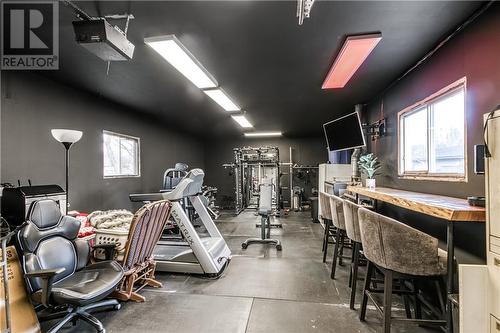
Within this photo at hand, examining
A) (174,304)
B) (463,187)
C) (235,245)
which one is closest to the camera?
(463,187)

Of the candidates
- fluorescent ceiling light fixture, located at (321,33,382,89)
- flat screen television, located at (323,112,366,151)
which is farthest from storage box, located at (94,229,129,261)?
flat screen television, located at (323,112,366,151)

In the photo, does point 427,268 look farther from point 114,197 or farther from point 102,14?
point 114,197

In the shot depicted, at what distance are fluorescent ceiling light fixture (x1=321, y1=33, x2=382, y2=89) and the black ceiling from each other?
8cm

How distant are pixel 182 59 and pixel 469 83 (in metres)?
2.82

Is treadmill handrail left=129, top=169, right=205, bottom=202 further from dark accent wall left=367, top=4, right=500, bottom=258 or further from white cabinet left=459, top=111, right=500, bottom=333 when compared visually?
dark accent wall left=367, top=4, right=500, bottom=258

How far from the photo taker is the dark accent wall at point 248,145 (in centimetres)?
938

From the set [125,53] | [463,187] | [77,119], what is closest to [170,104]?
[77,119]

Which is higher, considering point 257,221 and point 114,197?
point 114,197

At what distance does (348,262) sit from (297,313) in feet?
5.70

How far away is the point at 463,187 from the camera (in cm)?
220

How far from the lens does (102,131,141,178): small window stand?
473 cm

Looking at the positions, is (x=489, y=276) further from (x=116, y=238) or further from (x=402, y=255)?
(x=116, y=238)

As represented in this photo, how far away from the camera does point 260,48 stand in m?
2.59

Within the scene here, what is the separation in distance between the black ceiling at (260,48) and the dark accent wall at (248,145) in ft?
15.2
